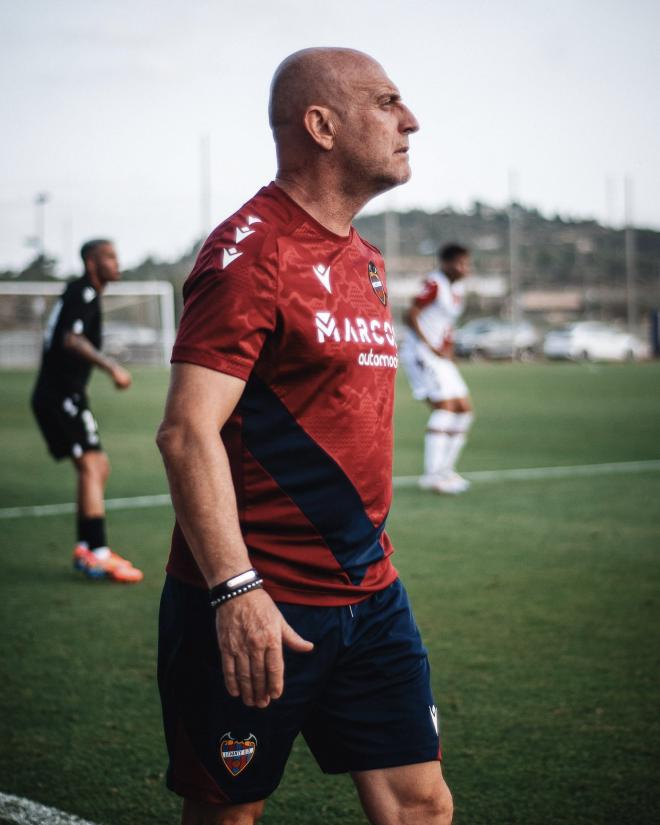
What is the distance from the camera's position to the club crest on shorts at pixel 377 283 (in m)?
2.73

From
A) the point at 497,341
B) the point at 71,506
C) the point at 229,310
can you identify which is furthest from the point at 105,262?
the point at 497,341

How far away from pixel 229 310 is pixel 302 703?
3.04 ft

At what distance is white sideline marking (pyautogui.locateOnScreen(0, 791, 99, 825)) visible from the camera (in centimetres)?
355

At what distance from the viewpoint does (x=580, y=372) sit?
35844 mm

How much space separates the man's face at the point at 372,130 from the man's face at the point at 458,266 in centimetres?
825

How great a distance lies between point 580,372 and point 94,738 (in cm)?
3299

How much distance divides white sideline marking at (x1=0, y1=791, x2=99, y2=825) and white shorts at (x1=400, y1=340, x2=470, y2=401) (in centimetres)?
776

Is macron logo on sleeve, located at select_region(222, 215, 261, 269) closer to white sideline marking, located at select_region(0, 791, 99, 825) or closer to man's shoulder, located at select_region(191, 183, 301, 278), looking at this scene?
man's shoulder, located at select_region(191, 183, 301, 278)

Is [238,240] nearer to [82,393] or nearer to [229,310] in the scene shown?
[229,310]

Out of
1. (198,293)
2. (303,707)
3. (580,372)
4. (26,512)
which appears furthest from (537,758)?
(580,372)

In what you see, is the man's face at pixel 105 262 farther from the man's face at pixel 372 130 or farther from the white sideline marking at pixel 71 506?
the man's face at pixel 372 130

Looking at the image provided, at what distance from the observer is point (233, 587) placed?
2232 mm

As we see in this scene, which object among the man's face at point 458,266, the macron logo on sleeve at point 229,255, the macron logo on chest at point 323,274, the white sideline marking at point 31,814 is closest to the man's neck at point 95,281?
the white sideline marking at point 31,814

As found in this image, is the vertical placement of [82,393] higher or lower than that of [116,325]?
lower
